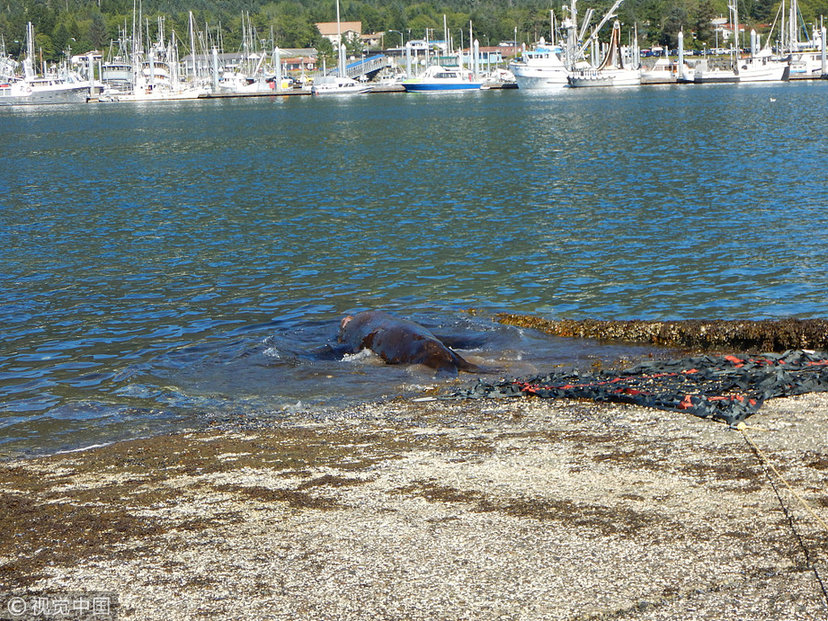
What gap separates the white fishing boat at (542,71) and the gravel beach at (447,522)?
378 ft

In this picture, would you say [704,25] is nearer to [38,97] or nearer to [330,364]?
[38,97]

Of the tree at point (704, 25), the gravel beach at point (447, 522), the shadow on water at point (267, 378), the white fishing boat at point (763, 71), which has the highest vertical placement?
the tree at point (704, 25)

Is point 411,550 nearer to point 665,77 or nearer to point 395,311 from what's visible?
point 395,311

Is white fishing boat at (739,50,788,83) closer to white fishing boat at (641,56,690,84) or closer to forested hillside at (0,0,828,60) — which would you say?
white fishing boat at (641,56,690,84)

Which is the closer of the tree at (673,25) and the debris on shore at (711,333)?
the debris on shore at (711,333)

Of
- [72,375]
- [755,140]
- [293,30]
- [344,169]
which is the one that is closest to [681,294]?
[72,375]

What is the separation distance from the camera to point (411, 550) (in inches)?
239

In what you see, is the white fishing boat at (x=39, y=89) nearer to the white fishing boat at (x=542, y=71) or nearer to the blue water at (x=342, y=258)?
the white fishing boat at (x=542, y=71)

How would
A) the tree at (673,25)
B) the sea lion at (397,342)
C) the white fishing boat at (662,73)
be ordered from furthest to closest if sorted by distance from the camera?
the tree at (673,25), the white fishing boat at (662,73), the sea lion at (397,342)

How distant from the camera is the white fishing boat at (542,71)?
11962 centimetres

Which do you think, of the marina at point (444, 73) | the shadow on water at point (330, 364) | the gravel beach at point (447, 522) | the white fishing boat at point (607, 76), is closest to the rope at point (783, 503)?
the gravel beach at point (447, 522)

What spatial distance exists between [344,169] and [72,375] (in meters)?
29.2

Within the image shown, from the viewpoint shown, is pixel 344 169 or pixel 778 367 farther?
pixel 344 169

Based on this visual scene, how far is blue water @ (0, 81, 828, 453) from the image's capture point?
1204cm
